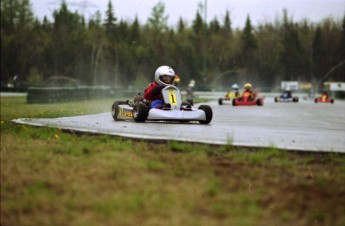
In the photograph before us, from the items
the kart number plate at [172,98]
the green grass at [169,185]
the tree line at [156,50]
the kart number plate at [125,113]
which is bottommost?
the green grass at [169,185]

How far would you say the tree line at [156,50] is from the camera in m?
58.3

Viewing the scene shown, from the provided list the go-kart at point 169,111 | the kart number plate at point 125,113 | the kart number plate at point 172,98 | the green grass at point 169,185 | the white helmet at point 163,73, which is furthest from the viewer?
the kart number plate at point 125,113

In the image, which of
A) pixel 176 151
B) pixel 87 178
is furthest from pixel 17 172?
pixel 176 151

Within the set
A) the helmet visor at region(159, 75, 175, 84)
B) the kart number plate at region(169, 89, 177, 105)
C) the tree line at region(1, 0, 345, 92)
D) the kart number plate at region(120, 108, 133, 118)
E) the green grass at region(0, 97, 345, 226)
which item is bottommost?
the green grass at region(0, 97, 345, 226)

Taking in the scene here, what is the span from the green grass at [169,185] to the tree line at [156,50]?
37.2 metres

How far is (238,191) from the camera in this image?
5.25 m

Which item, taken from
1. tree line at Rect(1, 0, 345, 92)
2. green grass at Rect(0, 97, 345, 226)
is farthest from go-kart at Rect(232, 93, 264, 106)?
green grass at Rect(0, 97, 345, 226)

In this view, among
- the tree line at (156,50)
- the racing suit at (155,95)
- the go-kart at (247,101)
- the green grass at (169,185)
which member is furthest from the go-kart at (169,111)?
the tree line at (156,50)

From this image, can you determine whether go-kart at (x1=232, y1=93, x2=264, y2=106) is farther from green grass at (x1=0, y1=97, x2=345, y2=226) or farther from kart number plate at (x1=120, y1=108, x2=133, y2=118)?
green grass at (x1=0, y1=97, x2=345, y2=226)

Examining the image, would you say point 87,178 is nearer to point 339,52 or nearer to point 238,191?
point 238,191

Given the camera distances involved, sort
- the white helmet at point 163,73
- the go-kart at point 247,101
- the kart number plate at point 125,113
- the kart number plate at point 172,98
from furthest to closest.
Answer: the go-kart at point 247,101 < the kart number plate at point 125,113 < the white helmet at point 163,73 < the kart number plate at point 172,98

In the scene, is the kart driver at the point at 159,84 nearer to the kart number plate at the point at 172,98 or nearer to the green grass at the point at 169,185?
the kart number plate at the point at 172,98

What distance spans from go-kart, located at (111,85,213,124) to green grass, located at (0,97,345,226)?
16.0ft

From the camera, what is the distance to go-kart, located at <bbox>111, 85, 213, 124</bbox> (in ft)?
40.2
